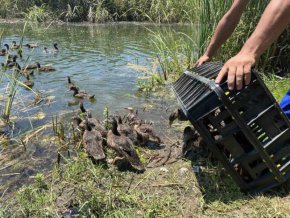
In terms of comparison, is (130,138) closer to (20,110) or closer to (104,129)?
(104,129)

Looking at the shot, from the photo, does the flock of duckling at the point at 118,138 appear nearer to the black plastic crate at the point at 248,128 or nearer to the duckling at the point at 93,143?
the duckling at the point at 93,143

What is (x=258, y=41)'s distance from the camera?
10.5 ft

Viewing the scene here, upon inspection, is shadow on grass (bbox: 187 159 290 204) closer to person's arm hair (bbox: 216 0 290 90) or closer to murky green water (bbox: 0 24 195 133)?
person's arm hair (bbox: 216 0 290 90)

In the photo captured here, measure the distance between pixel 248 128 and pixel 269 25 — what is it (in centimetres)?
90

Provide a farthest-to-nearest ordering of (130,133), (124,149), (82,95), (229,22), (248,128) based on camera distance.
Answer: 1. (82,95)
2. (130,133)
3. (124,149)
4. (229,22)
5. (248,128)

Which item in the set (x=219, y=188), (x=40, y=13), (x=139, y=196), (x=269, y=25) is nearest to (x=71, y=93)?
(x=139, y=196)

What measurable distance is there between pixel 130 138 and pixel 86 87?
4234mm

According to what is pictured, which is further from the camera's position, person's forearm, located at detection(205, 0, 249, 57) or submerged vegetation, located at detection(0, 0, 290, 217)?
person's forearm, located at detection(205, 0, 249, 57)

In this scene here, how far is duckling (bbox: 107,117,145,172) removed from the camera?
14.8ft

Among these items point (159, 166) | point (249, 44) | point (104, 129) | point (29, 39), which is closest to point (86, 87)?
point (104, 129)

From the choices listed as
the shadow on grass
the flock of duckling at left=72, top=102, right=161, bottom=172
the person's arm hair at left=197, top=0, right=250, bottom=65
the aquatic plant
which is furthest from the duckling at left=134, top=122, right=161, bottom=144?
the aquatic plant

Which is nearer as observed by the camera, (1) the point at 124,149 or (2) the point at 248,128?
(2) the point at 248,128

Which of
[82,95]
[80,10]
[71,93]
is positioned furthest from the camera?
[80,10]

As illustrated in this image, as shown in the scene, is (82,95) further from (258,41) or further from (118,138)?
(258,41)
